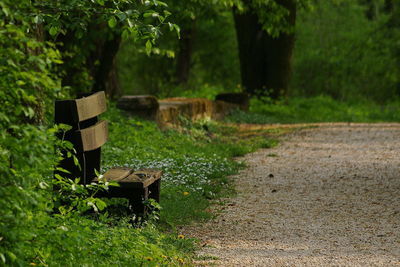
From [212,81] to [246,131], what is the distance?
61.1 ft

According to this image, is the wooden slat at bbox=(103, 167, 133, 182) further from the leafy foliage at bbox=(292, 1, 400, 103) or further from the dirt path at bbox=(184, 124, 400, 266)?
the leafy foliage at bbox=(292, 1, 400, 103)

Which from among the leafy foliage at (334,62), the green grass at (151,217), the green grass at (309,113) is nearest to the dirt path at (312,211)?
the green grass at (151,217)

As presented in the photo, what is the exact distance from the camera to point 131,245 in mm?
4926

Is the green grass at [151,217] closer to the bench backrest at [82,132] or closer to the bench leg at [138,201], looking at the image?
the bench leg at [138,201]

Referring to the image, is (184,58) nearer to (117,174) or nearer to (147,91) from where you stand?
(147,91)

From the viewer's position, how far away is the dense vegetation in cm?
369

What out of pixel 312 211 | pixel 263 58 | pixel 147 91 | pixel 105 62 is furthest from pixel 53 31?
pixel 147 91

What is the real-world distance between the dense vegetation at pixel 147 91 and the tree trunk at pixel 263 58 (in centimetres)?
4

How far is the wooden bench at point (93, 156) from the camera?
5.34 meters

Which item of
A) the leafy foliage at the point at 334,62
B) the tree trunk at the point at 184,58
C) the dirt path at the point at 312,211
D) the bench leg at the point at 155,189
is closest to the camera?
the dirt path at the point at 312,211

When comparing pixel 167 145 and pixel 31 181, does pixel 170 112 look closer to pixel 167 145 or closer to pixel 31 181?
pixel 167 145

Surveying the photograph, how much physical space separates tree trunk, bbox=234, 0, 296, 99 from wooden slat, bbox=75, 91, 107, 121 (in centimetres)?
1434

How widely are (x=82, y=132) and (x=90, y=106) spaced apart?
0.35 m

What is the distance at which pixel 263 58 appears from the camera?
20188mm
